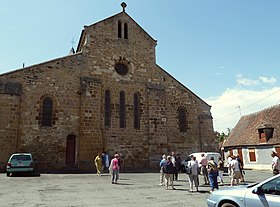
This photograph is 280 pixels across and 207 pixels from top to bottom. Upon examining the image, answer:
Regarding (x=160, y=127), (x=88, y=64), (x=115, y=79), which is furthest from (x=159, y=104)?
(x=88, y=64)

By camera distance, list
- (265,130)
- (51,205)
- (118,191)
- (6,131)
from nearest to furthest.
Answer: (51,205) → (118,191) → (6,131) → (265,130)

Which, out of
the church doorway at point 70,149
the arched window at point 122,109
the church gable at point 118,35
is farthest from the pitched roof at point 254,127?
the church doorway at point 70,149

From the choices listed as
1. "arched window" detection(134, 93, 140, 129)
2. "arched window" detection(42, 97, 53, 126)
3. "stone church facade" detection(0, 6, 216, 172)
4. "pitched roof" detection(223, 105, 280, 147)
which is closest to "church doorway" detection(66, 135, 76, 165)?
"stone church facade" detection(0, 6, 216, 172)

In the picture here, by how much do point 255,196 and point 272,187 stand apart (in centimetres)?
37

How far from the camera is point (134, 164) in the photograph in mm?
19625

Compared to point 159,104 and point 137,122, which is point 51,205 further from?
point 159,104

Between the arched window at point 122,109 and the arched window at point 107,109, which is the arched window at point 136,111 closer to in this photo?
the arched window at point 122,109

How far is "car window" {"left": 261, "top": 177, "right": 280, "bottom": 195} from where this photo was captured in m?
4.88

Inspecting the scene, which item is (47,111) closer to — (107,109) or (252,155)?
(107,109)

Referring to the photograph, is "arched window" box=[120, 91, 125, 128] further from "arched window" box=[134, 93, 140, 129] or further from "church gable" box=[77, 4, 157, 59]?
"church gable" box=[77, 4, 157, 59]

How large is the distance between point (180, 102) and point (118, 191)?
13.5 meters

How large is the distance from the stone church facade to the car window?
47.2 ft

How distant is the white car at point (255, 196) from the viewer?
4.81 m

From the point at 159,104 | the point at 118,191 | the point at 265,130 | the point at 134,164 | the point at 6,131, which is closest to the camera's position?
the point at 118,191
